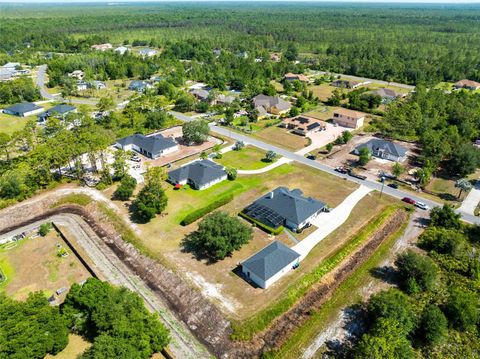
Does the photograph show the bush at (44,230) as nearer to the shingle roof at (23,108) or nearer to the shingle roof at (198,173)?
the shingle roof at (198,173)

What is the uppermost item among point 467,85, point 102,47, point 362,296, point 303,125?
point 467,85

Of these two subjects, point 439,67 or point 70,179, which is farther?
point 439,67

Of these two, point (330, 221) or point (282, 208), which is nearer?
point (282, 208)

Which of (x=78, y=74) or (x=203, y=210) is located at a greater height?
(x=203, y=210)

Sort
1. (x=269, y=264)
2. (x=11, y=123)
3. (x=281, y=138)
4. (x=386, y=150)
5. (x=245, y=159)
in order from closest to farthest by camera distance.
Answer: (x=269, y=264) < (x=245, y=159) < (x=386, y=150) < (x=281, y=138) < (x=11, y=123)

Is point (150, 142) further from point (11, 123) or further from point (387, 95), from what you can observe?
point (387, 95)

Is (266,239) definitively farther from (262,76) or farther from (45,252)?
(262,76)

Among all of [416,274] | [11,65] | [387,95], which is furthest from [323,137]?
[11,65]

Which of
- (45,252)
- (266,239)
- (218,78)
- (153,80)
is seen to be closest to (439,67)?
(218,78)
